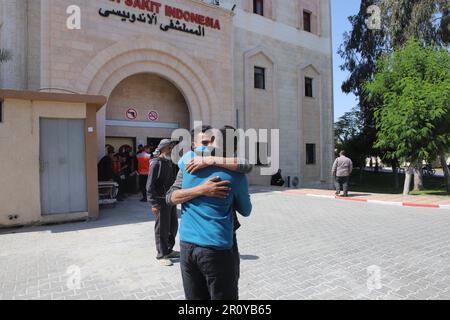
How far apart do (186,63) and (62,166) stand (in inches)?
349

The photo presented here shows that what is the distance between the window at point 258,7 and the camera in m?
19.2

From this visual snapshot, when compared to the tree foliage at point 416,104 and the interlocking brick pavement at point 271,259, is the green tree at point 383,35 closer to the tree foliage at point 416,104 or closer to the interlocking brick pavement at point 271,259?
the tree foliage at point 416,104

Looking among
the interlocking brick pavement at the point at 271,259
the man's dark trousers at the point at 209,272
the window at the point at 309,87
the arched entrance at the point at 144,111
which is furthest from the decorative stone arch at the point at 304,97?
the man's dark trousers at the point at 209,272

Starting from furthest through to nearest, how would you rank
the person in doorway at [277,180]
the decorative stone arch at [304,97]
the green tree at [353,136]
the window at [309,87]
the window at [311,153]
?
the green tree at [353,136] → the window at [309,87] → the window at [311,153] → the decorative stone arch at [304,97] → the person in doorway at [277,180]

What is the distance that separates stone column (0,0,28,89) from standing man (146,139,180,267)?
9151 millimetres

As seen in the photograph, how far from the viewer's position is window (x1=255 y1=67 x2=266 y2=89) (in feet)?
62.4

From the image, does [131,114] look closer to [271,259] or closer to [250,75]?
[250,75]

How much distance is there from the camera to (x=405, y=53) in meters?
14.9

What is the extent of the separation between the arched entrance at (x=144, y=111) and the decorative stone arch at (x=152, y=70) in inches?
33.0

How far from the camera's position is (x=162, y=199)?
199 inches
